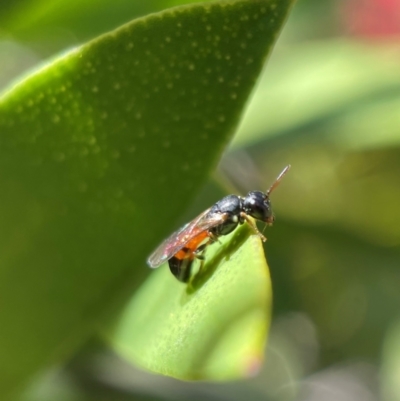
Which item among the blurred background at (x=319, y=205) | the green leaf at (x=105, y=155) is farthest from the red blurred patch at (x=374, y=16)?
the green leaf at (x=105, y=155)

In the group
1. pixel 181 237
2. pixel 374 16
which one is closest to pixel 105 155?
pixel 181 237

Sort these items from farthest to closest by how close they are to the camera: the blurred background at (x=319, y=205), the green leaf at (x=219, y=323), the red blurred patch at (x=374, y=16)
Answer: the red blurred patch at (x=374, y=16) < the blurred background at (x=319, y=205) < the green leaf at (x=219, y=323)

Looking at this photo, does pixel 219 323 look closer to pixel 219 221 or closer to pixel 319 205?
→ pixel 219 221

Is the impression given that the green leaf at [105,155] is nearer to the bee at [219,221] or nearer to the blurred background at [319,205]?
the bee at [219,221]

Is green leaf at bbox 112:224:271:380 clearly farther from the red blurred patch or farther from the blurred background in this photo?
the red blurred patch

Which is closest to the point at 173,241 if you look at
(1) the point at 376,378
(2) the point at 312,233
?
(2) the point at 312,233

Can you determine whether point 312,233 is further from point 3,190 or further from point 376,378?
point 3,190
